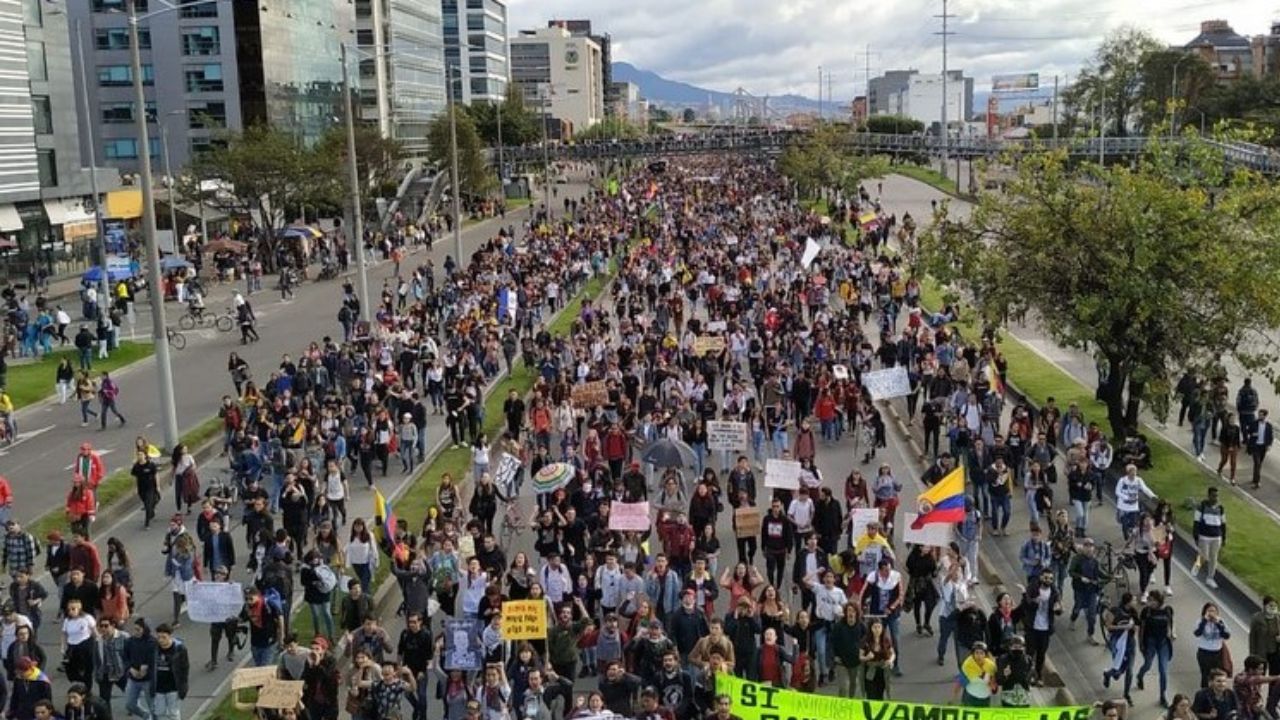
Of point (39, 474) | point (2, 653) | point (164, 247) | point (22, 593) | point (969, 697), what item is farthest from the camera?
point (164, 247)

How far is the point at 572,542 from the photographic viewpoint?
1681 centimetres

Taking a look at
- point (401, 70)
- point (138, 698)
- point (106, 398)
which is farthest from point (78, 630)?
point (401, 70)

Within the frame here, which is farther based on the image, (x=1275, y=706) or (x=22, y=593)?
(x=22, y=593)

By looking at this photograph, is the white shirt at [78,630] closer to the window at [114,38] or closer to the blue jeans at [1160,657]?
the blue jeans at [1160,657]

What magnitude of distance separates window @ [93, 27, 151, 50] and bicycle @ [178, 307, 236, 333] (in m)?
49.3

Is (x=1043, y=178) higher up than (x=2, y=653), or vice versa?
(x=1043, y=178)

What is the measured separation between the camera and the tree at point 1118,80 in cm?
13238

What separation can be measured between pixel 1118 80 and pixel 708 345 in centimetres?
11927

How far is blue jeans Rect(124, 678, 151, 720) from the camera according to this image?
12703 millimetres

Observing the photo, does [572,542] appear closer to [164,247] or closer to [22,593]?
[22,593]

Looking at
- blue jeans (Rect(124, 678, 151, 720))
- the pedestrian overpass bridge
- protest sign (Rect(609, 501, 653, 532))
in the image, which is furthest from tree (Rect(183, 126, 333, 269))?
the pedestrian overpass bridge

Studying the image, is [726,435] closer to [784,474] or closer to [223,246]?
[784,474]

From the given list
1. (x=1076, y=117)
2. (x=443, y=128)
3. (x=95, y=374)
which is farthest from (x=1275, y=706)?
(x=1076, y=117)

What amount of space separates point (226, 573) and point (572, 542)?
4265 mm
